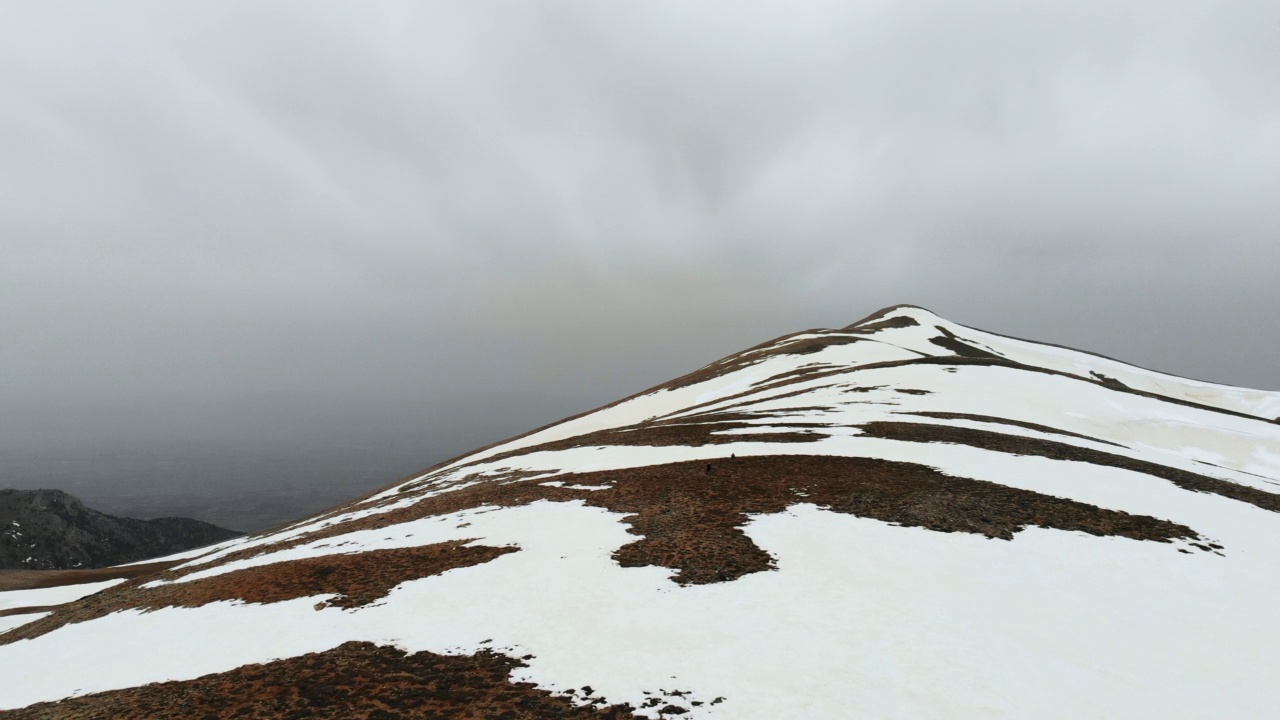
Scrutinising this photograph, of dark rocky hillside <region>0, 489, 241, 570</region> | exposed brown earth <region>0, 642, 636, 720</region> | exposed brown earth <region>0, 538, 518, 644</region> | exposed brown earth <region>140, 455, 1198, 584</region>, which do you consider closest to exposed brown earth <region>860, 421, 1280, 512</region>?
exposed brown earth <region>140, 455, 1198, 584</region>

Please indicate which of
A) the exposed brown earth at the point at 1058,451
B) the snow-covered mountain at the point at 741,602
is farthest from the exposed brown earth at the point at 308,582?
the exposed brown earth at the point at 1058,451

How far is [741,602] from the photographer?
535 inches

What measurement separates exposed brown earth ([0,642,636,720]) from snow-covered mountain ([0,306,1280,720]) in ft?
0.21

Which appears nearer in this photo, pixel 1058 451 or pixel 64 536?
pixel 1058 451

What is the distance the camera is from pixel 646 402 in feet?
247

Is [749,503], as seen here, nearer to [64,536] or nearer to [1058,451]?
[1058,451]

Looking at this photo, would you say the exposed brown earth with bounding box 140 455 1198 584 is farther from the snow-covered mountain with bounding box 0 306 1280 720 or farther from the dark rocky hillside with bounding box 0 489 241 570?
the dark rocky hillside with bounding box 0 489 241 570

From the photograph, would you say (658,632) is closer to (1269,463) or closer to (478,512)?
(478,512)

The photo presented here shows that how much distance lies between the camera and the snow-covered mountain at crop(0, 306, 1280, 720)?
34.3 feet

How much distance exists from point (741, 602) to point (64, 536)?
15207cm

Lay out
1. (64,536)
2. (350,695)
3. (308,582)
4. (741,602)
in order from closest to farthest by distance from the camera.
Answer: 1. (350,695)
2. (741,602)
3. (308,582)
4. (64,536)

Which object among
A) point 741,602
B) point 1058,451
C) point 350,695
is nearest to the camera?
point 350,695

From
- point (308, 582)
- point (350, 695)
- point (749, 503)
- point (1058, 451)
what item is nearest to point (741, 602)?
point (749, 503)

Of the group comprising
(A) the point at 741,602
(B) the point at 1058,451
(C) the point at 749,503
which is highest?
(C) the point at 749,503
